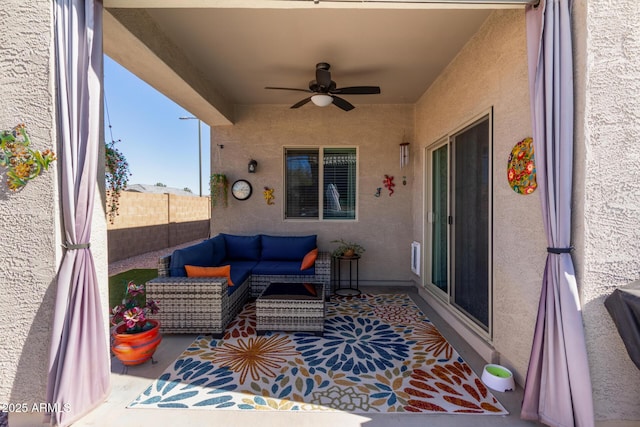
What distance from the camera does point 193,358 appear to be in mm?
2496

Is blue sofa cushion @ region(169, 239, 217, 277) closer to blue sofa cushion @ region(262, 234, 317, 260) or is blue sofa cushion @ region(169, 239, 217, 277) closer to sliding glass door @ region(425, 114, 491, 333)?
blue sofa cushion @ region(262, 234, 317, 260)

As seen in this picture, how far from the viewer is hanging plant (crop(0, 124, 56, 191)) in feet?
5.48

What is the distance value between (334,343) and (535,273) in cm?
188

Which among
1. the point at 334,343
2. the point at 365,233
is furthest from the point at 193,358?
the point at 365,233

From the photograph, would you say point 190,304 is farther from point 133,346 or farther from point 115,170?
point 115,170

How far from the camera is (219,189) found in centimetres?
479

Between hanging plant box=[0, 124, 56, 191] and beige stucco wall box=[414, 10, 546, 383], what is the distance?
3.31m

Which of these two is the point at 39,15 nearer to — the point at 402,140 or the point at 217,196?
the point at 217,196

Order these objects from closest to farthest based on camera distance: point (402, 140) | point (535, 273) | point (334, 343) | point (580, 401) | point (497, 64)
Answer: point (580, 401) < point (535, 273) < point (497, 64) < point (334, 343) < point (402, 140)

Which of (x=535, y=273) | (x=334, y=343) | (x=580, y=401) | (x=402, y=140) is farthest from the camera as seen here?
(x=402, y=140)

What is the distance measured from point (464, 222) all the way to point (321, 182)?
2.51 metres

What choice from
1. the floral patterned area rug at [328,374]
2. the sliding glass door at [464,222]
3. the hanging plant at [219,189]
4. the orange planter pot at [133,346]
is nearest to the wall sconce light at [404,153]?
the sliding glass door at [464,222]

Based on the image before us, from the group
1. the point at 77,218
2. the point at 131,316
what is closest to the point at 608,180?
the point at 77,218


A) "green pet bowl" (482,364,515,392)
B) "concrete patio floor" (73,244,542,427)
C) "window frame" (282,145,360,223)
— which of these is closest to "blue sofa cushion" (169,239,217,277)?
"concrete patio floor" (73,244,542,427)
